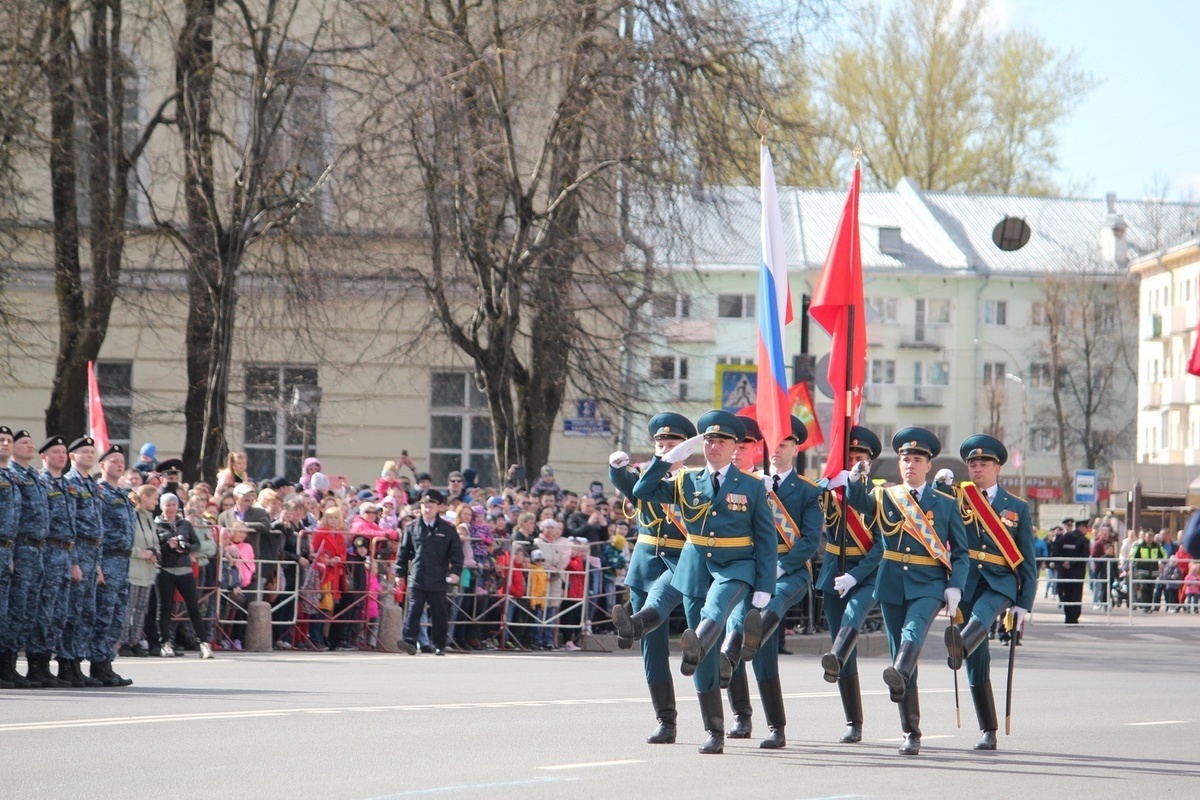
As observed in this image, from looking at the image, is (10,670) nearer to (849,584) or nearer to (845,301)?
(849,584)

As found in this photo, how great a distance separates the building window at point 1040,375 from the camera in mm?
79688

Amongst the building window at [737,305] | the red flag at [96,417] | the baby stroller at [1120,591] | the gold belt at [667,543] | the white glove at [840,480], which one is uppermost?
the building window at [737,305]

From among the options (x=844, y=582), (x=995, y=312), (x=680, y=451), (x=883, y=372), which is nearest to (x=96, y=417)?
(x=844, y=582)

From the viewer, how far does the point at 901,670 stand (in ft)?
38.0

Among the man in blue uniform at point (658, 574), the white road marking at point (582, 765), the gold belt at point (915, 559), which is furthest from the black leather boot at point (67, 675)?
the gold belt at point (915, 559)

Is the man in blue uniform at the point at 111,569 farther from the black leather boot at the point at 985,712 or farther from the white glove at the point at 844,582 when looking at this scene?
the black leather boot at the point at 985,712

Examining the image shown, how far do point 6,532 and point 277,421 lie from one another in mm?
14504

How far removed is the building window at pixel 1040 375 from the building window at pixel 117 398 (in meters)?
54.5

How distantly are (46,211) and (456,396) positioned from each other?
25.1ft

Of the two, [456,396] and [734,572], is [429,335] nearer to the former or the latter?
[456,396]

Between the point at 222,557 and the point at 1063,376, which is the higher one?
the point at 1063,376

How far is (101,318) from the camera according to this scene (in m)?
25.8

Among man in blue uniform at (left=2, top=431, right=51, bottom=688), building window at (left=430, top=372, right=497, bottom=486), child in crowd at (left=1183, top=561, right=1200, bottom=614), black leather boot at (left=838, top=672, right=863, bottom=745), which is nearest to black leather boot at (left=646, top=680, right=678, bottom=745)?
black leather boot at (left=838, top=672, right=863, bottom=745)

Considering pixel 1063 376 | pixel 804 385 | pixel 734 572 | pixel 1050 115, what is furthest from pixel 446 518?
pixel 1063 376
